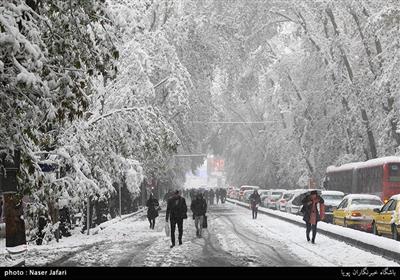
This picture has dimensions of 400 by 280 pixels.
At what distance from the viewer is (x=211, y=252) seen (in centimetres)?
1928

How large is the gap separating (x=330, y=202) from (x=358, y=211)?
8111 millimetres

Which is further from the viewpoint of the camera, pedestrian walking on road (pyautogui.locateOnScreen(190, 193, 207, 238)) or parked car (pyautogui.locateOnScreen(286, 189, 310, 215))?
parked car (pyautogui.locateOnScreen(286, 189, 310, 215))

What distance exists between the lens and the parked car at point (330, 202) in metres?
35.7

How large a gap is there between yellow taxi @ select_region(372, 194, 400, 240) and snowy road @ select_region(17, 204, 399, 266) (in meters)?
1.57

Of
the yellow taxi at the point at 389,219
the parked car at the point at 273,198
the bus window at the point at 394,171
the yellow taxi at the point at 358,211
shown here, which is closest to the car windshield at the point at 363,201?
the yellow taxi at the point at 358,211

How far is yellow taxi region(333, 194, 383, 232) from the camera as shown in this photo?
27641 mm

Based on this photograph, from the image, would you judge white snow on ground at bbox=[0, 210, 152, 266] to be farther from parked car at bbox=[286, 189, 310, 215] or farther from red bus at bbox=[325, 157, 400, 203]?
red bus at bbox=[325, 157, 400, 203]

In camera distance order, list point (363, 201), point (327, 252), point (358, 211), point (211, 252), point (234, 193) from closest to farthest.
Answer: point (327, 252), point (211, 252), point (358, 211), point (363, 201), point (234, 193)

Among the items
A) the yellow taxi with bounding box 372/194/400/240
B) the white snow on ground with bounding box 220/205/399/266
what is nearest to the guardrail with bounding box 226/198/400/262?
the white snow on ground with bounding box 220/205/399/266

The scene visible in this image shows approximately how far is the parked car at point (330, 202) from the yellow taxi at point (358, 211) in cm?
558

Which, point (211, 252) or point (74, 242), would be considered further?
point (74, 242)

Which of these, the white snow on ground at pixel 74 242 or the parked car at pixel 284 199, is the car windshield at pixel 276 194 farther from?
the white snow on ground at pixel 74 242

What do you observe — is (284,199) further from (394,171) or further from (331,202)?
(394,171)

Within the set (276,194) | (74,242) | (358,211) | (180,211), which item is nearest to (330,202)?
(358,211)
